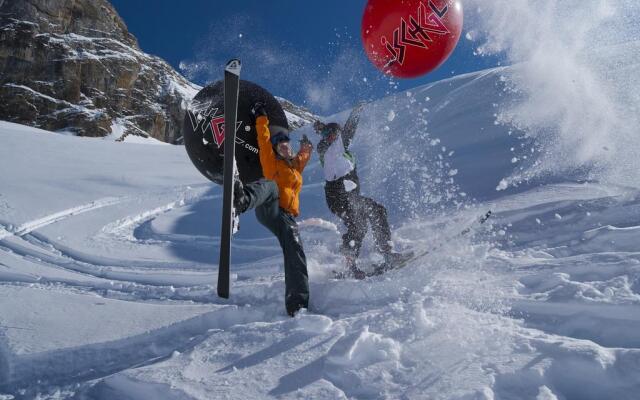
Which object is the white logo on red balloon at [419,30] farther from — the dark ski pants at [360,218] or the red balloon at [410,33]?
the dark ski pants at [360,218]

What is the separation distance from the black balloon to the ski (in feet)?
2.63

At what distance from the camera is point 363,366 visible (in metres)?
1.95

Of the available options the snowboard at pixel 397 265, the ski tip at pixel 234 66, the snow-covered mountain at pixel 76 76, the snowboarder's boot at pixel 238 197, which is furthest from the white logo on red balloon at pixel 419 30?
the snow-covered mountain at pixel 76 76

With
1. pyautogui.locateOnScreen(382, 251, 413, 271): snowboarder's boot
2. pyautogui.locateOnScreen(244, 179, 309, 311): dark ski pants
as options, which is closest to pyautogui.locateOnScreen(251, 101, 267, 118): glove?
pyautogui.locateOnScreen(244, 179, 309, 311): dark ski pants

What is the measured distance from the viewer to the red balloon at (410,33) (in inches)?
159

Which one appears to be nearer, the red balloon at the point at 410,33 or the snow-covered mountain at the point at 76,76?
the red balloon at the point at 410,33

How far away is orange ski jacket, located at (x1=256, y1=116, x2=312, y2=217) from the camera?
3334 millimetres

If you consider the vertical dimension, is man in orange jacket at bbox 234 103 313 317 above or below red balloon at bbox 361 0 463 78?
below

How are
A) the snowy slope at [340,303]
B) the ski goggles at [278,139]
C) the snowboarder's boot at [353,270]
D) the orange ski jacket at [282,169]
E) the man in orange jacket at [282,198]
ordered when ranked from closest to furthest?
the snowy slope at [340,303], the man in orange jacket at [282,198], the orange ski jacket at [282,169], the ski goggles at [278,139], the snowboarder's boot at [353,270]

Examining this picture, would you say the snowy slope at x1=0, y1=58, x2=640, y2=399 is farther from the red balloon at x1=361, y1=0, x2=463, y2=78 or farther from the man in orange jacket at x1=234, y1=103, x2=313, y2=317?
the red balloon at x1=361, y1=0, x2=463, y2=78

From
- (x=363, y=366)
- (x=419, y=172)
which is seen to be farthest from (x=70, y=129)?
(x=363, y=366)

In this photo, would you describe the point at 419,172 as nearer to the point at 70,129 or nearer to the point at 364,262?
the point at 364,262

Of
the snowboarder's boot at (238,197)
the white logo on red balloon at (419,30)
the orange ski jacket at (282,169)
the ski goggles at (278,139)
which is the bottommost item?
the snowboarder's boot at (238,197)

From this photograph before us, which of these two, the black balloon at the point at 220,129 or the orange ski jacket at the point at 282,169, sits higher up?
the black balloon at the point at 220,129
